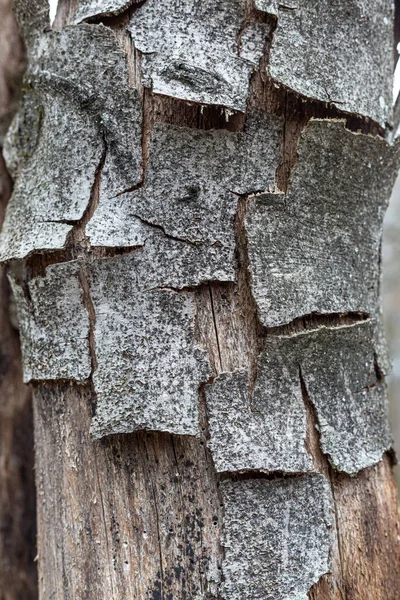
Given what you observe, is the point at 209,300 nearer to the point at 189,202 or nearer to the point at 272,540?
the point at 189,202

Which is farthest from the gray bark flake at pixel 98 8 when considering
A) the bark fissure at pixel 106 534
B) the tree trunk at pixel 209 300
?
the bark fissure at pixel 106 534

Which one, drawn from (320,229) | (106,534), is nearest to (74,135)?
(320,229)

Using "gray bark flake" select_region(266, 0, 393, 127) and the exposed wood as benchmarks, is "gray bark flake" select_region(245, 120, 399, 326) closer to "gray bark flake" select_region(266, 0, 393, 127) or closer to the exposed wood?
"gray bark flake" select_region(266, 0, 393, 127)

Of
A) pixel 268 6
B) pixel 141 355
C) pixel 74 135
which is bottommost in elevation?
pixel 141 355

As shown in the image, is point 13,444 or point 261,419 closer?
point 261,419

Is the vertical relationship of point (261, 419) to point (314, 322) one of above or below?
below

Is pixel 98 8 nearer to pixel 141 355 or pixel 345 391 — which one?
pixel 141 355

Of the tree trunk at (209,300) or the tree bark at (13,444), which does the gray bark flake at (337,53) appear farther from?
the tree bark at (13,444)
